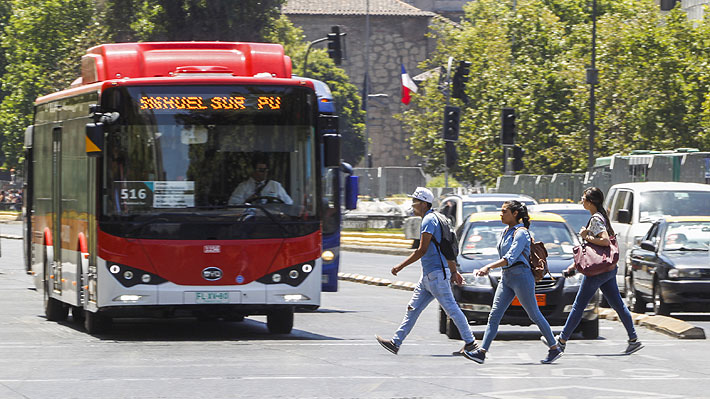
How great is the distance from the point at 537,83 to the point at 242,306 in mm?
50154

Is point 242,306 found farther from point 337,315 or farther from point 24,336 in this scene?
point 337,315

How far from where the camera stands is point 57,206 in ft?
58.8

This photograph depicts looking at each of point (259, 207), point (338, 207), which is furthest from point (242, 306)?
point (338, 207)

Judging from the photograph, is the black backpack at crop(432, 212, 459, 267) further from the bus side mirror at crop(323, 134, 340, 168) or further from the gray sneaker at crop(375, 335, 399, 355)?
the bus side mirror at crop(323, 134, 340, 168)

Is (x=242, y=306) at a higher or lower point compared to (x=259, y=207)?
lower

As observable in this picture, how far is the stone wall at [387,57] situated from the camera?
12112 cm

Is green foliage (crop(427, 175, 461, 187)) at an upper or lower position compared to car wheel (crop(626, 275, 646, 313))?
lower

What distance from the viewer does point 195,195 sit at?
15.3 meters

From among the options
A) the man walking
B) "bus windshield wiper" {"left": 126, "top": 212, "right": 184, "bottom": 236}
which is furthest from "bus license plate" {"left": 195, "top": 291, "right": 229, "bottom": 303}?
the man walking

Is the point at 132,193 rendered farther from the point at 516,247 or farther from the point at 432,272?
the point at 516,247

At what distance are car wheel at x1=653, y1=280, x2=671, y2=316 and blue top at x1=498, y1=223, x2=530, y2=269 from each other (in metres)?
6.89

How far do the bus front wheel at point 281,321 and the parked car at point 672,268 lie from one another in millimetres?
5590

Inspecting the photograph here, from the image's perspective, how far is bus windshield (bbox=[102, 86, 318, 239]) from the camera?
1526 centimetres

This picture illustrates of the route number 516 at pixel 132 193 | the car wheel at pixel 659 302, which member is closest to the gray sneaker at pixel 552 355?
the route number 516 at pixel 132 193
